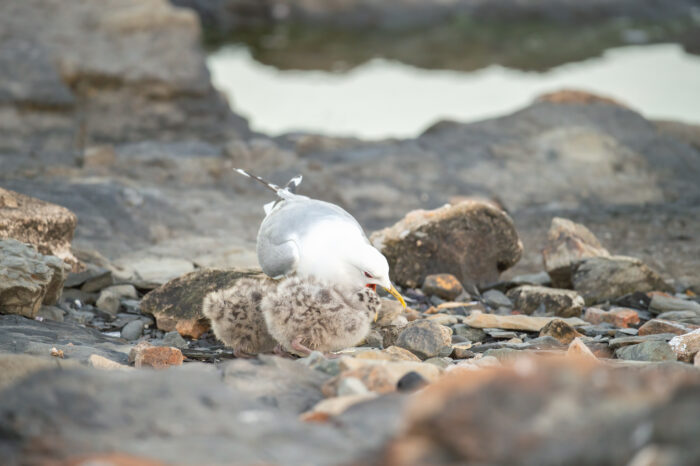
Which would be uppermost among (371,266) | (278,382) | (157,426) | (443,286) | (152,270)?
(157,426)

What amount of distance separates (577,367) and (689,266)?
478cm

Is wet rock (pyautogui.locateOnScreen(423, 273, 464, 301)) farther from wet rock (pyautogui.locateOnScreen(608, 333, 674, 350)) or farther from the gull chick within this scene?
wet rock (pyautogui.locateOnScreen(608, 333, 674, 350))

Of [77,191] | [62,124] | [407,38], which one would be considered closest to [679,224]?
[77,191]

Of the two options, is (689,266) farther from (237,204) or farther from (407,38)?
(407,38)

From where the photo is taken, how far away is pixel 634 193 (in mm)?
7992

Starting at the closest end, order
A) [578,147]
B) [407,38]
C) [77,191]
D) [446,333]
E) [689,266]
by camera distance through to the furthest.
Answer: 1. [446,333]
2. [689,266]
3. [77,191]
4. [578,147]
5. [407,38]

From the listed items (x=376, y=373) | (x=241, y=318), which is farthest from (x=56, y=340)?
(x=376, y=373)

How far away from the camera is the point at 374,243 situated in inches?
224

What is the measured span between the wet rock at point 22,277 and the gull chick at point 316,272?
1184mm

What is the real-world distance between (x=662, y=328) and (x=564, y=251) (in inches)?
53.7

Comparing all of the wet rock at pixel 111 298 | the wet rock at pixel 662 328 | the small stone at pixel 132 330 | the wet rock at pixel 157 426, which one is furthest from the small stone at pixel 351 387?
the wet rock at pixel 111 298

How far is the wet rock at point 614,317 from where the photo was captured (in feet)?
15.4

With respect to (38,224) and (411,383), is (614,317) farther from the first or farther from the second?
(38,224)

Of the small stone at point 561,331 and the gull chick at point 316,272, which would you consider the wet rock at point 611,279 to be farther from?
the gull chick at point 316,272
